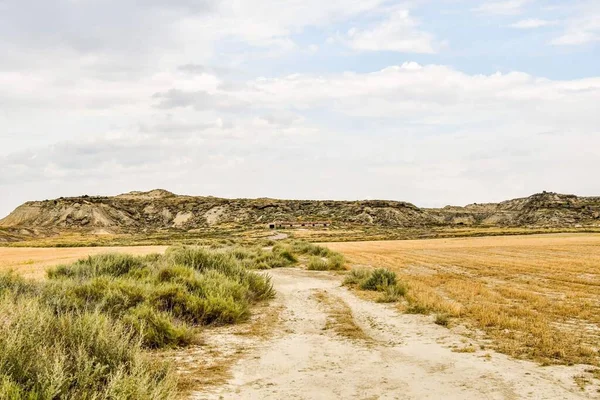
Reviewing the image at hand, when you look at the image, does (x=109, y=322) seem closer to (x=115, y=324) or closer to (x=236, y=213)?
(x=115, y=324)

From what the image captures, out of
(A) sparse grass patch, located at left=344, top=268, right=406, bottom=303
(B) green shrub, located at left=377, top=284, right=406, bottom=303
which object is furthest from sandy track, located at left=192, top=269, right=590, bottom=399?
(A) sparse grass patch, located at left=344, top=268, right=406, bottom=303

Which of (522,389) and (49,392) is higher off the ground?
(49,392)

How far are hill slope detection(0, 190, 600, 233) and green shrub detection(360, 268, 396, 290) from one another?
4283 inches

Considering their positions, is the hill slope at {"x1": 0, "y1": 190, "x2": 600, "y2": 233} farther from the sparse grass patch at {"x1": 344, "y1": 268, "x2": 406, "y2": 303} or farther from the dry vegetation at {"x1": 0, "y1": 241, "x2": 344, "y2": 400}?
the dry vegetation at {"x1": 0, "y1": 241, "x2": 344, "y2": 400}

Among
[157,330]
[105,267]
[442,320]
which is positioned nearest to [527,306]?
[442,320]

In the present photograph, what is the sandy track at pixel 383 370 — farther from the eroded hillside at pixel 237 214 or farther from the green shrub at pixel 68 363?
the eroded hillside at pixel 237 214

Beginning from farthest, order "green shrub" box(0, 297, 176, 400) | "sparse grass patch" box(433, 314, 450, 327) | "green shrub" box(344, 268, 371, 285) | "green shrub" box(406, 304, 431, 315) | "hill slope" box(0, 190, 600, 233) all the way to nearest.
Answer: "hill slope" box(0, 190, 600, 233) < "green shrub" box(344, 268, 371, 285) < "green shrub" box(406, 304, 431, 315) < "sparse grass patch" box(433, 314, 450, 327) < "green shrub" box(0, 297, 176, 400)

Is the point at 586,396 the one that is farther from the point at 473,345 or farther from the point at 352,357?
the point at 352,357

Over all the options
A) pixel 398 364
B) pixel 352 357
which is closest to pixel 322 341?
pixel 352 357

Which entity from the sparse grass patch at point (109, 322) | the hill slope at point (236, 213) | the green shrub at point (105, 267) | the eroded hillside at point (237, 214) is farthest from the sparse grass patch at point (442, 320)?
the hill slope at point (236, 213)

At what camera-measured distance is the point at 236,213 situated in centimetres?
14838

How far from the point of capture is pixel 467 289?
16.1 m

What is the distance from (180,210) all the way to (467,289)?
462ft

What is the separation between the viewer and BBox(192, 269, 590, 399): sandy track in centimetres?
628
